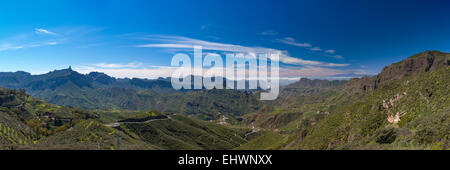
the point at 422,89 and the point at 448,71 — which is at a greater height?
the point at 448,71

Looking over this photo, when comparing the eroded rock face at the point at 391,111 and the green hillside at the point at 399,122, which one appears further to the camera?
the eroded rock face at the point at 391,111

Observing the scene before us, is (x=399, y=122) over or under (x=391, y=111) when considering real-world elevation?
under

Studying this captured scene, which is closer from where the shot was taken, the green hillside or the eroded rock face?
the green hillside

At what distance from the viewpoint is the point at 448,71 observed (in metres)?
102

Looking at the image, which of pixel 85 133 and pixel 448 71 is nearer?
pixel 448 71

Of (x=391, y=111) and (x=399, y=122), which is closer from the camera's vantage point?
(x=399, y=122)

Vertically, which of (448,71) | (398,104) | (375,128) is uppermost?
(448,71)
